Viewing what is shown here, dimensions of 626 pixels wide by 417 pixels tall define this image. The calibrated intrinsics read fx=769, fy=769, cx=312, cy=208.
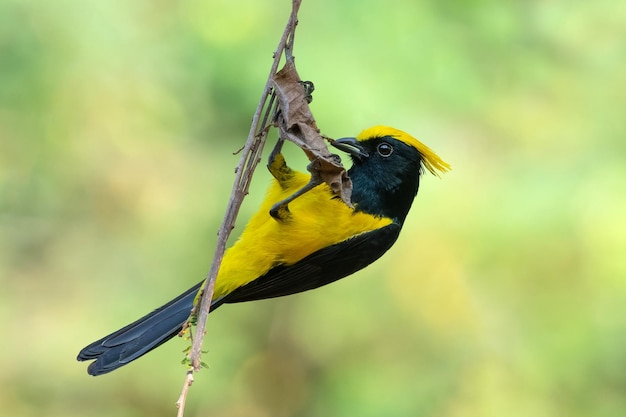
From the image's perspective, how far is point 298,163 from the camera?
14.6 feet

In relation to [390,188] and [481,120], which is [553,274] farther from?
[390,188]

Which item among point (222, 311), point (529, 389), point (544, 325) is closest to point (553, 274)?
point (544, 325)

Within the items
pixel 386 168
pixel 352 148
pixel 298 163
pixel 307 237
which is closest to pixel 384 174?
pixel 386 168

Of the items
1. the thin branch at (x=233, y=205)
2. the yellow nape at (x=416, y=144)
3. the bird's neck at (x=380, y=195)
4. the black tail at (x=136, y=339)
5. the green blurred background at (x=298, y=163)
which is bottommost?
the thin branch at (x=233, y=205)

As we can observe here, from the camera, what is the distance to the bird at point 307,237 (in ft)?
9.61

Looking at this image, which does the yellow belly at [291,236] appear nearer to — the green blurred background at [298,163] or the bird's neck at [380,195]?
the bird's neck at [380,195]

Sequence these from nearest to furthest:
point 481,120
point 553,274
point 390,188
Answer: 1. point 390,188
2. point 553,274
3. point 481,120

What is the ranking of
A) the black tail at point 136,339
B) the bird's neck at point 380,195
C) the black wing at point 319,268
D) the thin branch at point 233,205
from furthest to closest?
the bird's neck at point 380,195 < the black wing at point 319,268 < the black tail at point 136,339 < the thin branch at point 233,205

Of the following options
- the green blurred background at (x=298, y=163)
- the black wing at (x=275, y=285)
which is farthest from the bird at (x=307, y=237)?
the green blurred background at (x=298, y=163)

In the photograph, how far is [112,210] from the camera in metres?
5.17

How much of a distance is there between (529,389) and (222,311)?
2019 mm

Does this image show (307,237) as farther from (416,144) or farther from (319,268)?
(416,144)

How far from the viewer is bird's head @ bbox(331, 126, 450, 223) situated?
10.3 ft

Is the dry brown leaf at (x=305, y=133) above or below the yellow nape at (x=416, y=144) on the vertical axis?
below
